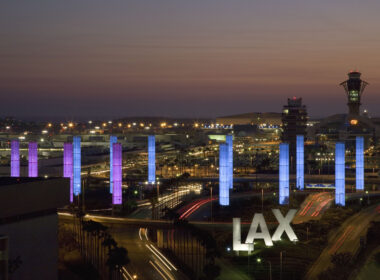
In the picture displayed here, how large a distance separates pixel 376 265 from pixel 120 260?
1184 centimetres

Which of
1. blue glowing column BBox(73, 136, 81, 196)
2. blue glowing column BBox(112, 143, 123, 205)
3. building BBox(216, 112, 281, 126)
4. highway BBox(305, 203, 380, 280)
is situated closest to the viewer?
highway BBox(305, 203, 380, 280)

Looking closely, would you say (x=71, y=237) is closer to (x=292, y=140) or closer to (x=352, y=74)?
(x=292, y=140)

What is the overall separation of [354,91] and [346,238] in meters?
97.2

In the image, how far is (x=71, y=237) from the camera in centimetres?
3002

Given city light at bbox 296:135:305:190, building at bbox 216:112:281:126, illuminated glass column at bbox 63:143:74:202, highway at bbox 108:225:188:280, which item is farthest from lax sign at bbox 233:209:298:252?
building at bbox 216:112:281:126

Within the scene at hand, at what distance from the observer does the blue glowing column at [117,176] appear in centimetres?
3836

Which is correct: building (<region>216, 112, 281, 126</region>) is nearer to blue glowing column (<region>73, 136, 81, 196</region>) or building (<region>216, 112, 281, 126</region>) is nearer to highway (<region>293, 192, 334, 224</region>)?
highway (<region>293, 192, 334, 224</region>)

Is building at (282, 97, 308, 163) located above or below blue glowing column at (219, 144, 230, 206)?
above

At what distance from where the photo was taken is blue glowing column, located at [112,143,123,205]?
1510 inches

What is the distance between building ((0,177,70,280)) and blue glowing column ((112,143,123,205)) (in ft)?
54.6

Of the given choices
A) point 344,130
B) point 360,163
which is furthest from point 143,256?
point 344,130

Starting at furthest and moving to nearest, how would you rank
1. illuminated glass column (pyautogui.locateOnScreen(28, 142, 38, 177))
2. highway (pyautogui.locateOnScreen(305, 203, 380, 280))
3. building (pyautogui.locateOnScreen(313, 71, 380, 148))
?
1. building (pyautogui.locateOnScreen(313, 71, 380, 148))
2. illuminated glass column (pyautogui.locateOnScreen(28, 142, 38, 177))
3. highway (pyautogui.locateOnScreen(305, 203, 380, 280))

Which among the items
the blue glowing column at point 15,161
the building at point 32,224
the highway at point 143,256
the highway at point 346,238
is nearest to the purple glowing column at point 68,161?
the blue glowing column at point 15,161

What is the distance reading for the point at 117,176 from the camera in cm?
3909
